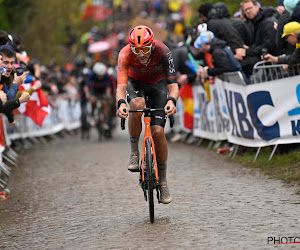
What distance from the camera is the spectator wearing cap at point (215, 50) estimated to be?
45.3 feet

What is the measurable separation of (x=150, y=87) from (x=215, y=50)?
5.28m

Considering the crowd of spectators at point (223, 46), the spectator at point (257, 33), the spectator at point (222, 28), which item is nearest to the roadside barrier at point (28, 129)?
the crowd of spectators at point (223, 46)

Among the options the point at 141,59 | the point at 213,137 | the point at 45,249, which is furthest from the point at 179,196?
the point at 213,137

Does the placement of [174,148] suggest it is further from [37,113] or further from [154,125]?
[154,125]

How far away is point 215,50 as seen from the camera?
45.6ft

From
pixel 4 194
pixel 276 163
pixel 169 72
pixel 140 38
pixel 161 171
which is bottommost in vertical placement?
pixel 4 194

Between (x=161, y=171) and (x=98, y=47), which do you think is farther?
(x=98, y=47)

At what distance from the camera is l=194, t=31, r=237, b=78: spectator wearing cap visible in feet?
45.3

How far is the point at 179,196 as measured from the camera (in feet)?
32.7

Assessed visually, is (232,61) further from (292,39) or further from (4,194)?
(4,194)

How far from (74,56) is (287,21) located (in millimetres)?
32422

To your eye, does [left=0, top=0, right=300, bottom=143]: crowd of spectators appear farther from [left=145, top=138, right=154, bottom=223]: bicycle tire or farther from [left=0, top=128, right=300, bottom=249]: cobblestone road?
[left=145, top=138, right=154, bottom=223]: bicycle tire

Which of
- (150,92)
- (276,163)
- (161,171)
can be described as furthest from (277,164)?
(150,92)

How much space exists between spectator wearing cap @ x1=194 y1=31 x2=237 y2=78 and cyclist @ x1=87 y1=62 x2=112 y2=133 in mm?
7530
